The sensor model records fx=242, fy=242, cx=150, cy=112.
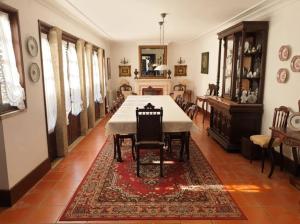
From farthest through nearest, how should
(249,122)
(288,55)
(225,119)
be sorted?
(225,119) < (249,122) < (288,55)

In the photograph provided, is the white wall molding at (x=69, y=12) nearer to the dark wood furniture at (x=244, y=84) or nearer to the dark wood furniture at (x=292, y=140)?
the dark wood furniture at (x=244, y=84)

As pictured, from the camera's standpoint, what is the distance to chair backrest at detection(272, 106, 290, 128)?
339 cm

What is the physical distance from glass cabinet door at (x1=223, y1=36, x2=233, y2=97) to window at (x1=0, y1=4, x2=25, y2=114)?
11.7 ft

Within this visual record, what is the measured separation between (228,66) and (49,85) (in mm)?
3380

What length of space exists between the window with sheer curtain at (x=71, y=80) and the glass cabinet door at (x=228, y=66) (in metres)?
3.06

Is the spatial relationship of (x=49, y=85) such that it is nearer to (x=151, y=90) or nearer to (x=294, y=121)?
(x=294, y=121)

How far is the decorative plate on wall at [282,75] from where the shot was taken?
3549 millimetres

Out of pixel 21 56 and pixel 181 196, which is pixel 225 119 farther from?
pixel 21 56

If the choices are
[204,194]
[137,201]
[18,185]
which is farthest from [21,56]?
[204,194]

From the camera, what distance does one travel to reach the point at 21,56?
2.84 m

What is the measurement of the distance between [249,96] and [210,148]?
1.18 meters

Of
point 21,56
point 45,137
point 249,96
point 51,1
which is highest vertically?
point 51,1

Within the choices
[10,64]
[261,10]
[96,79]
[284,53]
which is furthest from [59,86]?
[261,10]

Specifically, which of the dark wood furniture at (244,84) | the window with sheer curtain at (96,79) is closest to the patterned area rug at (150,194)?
the dark wood furniture at (244,84)
